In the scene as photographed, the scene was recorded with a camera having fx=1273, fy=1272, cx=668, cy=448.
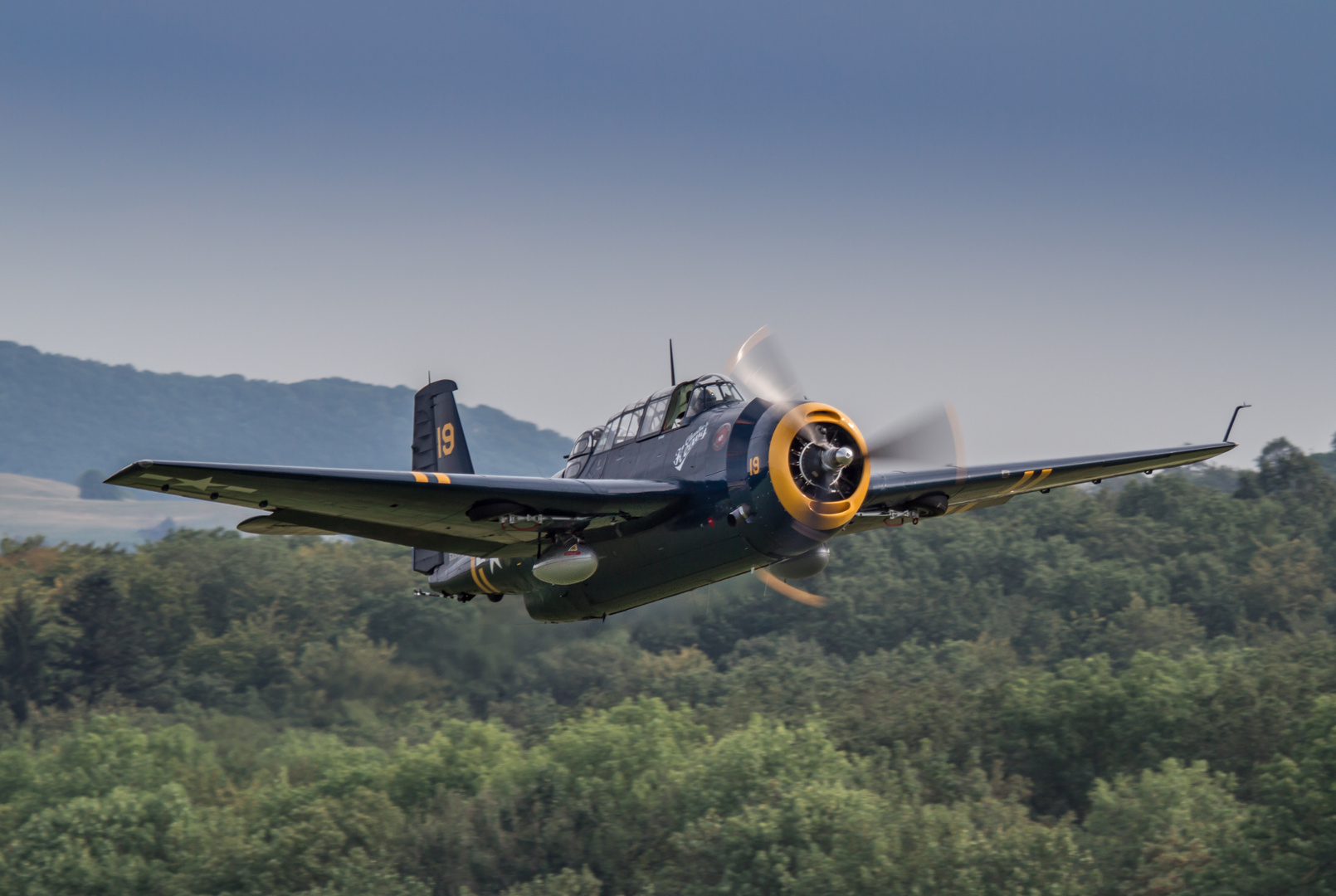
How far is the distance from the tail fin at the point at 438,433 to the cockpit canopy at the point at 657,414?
5922 millimetres

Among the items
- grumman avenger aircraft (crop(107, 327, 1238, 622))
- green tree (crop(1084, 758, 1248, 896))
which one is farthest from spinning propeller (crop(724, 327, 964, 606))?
green tree (crop(1084, 758, 1248, 896))

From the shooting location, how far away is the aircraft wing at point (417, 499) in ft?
48.2

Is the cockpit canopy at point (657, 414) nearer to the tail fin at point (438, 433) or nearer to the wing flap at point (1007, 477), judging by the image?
the wing flap at point (1007, 477)

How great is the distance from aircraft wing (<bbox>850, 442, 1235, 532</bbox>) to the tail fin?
9.14m

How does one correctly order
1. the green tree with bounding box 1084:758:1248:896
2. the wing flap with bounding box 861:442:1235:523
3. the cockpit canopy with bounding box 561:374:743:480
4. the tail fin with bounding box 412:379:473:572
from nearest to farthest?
the cockpit canopy with bounding box 561:374:743:480 → the wing flap with bounding box 861:442:1235:523 → the tail fin with bounding box 412:379:473:572 → the green tree with bounding box 1084:758:1248:896

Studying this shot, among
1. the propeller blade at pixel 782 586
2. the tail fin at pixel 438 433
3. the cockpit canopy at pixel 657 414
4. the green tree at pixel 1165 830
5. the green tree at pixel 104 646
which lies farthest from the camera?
the green tree at pixel 104 646

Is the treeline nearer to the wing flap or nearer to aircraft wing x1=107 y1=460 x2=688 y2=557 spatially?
the wing flap

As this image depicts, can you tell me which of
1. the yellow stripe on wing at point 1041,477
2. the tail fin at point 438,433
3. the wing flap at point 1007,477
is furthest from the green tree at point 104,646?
the yellow stripe on wing at point 1041,477

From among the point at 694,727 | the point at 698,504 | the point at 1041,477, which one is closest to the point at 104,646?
the point at 694,727

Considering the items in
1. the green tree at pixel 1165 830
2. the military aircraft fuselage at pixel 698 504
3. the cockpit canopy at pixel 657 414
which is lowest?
the green tree at pixel 1165 830

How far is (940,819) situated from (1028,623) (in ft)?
160

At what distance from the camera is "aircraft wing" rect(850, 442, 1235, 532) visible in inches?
727

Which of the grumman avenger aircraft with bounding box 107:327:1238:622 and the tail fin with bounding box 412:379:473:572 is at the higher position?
the tail fin with bounding box 412:379:473:572

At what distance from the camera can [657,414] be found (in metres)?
17.7
